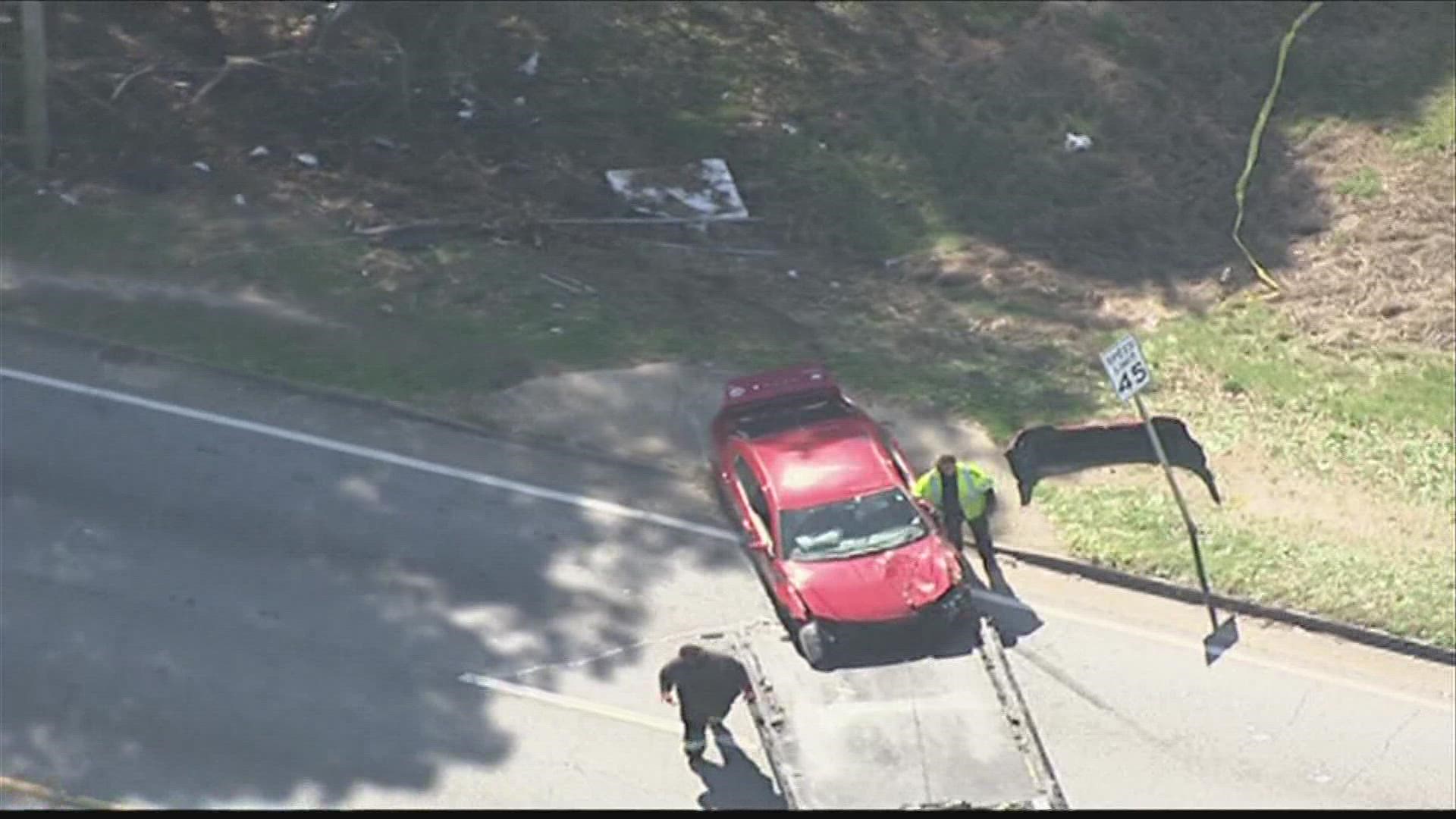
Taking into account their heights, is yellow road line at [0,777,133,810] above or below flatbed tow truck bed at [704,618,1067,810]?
below

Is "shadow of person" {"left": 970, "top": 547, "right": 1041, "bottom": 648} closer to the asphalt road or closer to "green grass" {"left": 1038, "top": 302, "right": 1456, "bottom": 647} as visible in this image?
the asphalt road

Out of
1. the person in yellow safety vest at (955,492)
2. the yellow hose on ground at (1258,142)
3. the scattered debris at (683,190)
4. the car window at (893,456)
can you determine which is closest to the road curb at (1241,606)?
the person in yellow safety vest at (955,492)

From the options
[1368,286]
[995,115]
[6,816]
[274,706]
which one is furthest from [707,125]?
[6,816]

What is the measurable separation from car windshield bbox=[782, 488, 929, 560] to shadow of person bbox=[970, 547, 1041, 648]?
3.65ft

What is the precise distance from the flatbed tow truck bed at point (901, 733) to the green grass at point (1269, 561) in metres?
3.09

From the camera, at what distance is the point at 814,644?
55.7ft

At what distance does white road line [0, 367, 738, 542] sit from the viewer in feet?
64.8

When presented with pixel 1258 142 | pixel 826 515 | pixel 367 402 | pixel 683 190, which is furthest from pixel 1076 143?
pixel 826 515

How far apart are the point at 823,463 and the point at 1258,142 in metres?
11.3

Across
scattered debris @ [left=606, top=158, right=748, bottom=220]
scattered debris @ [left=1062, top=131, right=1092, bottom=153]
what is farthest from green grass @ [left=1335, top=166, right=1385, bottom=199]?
scattered debris @ [left=606, top=158, right=748, bottom=220]

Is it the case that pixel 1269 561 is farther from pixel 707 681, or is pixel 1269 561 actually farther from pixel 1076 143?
pixel 1076 143

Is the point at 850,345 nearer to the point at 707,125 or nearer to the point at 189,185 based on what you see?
the point at 707,125

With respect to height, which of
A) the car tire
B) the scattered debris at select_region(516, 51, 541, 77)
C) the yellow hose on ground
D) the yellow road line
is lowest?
the yellow road line

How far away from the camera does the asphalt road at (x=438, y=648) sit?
16.5 m
